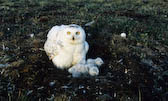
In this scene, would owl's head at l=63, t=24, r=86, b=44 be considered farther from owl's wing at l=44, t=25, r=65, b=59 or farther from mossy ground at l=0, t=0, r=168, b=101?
mossy ground at l=0, t=0, r=168, b=101

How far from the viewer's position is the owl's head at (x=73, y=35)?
18.7 feet

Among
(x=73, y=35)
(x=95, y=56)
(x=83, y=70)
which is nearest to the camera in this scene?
(x=73, y=35)

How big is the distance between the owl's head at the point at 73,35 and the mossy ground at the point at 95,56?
2.96ft

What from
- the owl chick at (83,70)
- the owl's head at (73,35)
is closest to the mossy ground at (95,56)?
the owl chick at (83,70)

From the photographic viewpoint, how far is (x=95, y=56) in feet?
23.7

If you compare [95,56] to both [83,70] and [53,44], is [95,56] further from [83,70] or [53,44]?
[53,44]

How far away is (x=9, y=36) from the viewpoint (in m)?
9.07

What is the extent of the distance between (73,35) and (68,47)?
0.42 meters

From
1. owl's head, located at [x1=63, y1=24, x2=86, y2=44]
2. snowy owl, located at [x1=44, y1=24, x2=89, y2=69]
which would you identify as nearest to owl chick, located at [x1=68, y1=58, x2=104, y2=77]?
snowy owl, located at [x1=44, y1=24, x2=89, y2=69]

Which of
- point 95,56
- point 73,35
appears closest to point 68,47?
point 73,35

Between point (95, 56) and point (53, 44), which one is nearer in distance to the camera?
point (53, 44)

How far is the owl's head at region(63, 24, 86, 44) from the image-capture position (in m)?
5.71

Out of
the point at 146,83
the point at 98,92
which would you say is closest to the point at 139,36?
the point at 146,83

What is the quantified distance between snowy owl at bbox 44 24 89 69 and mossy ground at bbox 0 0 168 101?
12.3 inches
